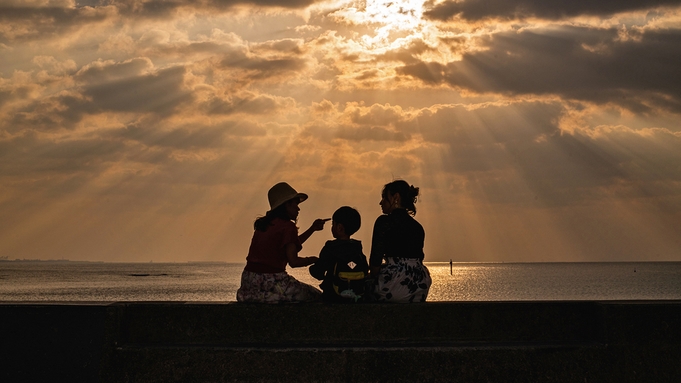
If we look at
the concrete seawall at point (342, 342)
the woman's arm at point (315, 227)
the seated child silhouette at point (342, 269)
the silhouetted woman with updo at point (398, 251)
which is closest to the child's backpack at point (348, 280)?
the seated child silhouette at point (342, 269)

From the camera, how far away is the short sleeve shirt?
300 inches

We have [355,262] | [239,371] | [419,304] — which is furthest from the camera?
[355,262]

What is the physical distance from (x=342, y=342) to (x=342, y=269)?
0.86 m

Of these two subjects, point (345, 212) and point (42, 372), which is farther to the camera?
point (345, 212)

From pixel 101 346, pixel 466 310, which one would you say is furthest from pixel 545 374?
pixel 101 346

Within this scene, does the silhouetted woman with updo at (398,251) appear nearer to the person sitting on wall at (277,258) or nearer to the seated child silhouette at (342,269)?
the seated child silhouette at (342,269)

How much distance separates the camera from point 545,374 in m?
6.45

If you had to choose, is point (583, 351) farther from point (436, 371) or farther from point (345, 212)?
point (345, 212)

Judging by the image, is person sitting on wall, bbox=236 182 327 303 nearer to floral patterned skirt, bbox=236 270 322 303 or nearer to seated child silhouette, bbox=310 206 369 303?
floral patterned skirt, bbox=236 270 322 303

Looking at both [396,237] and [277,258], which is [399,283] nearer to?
[396,237]

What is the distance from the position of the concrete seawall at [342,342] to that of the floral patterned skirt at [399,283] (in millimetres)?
778

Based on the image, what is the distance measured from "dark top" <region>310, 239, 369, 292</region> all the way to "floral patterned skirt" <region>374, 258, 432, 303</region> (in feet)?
0.87

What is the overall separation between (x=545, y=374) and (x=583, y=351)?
1.42 ft

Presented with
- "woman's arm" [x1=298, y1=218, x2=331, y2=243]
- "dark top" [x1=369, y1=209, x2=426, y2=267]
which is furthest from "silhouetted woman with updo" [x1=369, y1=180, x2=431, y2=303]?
"woman's arm" [x1=298, y1=218, x2=331, y2=243]
